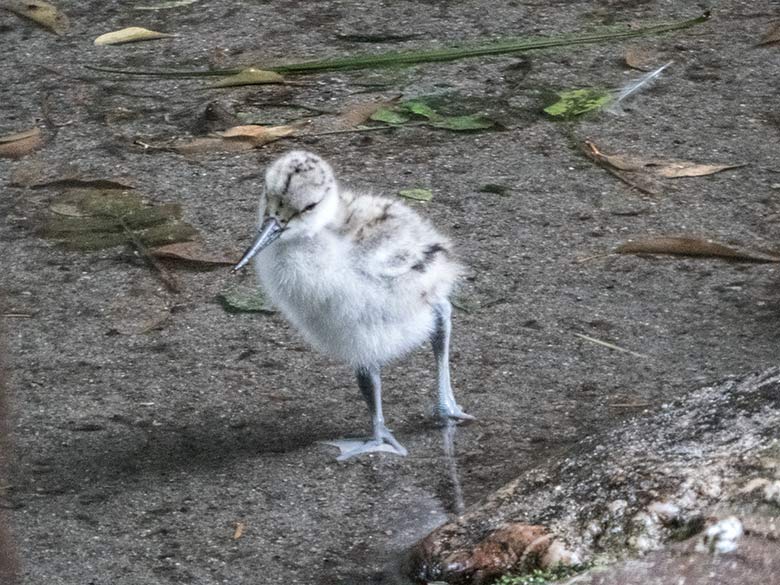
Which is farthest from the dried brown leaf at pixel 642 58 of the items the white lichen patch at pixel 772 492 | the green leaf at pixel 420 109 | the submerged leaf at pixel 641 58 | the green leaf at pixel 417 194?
the white lichen patch at pixel 772 492

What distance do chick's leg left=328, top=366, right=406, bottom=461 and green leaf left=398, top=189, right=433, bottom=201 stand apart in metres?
1.31

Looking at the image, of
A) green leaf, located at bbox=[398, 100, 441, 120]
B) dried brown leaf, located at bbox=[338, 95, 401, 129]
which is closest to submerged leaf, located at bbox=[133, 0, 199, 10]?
dried brown leaf, located at bbox=[338, 95, 401, 129]

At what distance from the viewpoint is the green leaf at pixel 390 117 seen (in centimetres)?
538

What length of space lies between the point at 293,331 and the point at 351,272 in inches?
26.9

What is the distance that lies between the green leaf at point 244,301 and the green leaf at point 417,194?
72 centimetres

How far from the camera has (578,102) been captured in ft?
17.8

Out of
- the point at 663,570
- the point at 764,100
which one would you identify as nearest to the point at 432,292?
the point at 663,570

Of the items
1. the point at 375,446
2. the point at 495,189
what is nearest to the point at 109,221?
the point at 495,189

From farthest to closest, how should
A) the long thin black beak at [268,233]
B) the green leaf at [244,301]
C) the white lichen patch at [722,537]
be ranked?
the green leaf at [244,301]
the long thin black beak at [268,233]
the white lichen patch at [722,537]

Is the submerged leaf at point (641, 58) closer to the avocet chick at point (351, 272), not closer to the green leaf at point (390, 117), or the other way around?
the green leaf at point (390, 117)

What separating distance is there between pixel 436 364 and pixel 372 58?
2195mm

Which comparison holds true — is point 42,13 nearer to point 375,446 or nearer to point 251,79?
point 251,79

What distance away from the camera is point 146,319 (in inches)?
167

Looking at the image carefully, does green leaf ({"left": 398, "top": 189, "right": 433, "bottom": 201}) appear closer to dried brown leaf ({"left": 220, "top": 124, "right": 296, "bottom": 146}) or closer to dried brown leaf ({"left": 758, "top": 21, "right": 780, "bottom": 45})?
dried brown leaf ({"left": 220, "top": 124, "right": 296, "bottom": 146})
